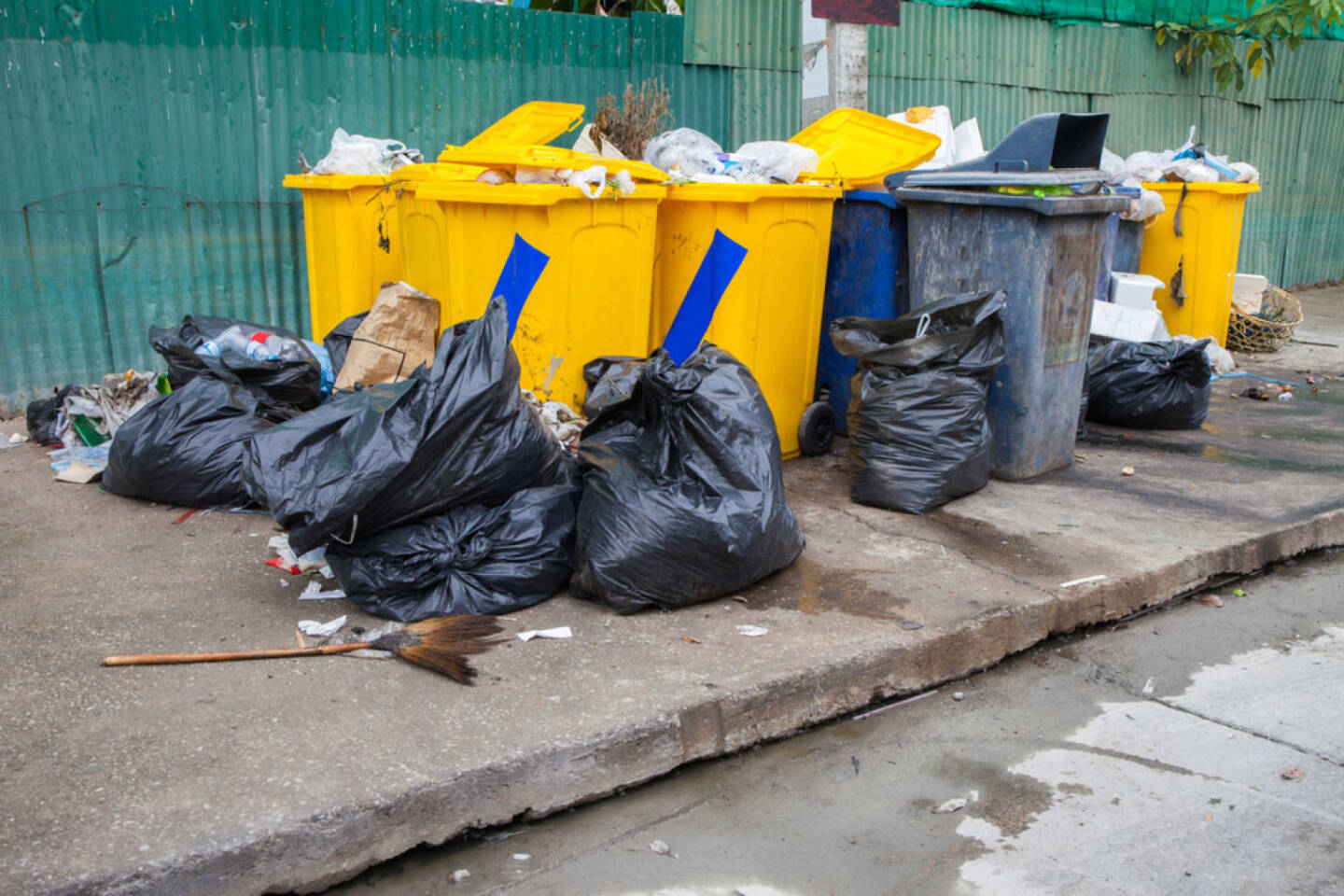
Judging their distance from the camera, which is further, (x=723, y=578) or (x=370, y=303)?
(x=370, y=303)

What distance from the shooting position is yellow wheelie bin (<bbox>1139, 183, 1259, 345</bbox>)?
7125 millimetres

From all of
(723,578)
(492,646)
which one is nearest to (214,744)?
(492,646)

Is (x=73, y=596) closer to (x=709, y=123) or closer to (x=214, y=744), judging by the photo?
(x=214, y=744)

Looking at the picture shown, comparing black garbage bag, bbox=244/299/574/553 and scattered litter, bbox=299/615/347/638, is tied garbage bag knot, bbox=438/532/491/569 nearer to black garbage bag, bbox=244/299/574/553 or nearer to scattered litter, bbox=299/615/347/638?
black garbage bag, bbox=244/299/574/553

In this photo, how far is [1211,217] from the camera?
712 centimetres

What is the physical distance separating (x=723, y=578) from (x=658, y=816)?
0.92m

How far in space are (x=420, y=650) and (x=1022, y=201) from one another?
289cm

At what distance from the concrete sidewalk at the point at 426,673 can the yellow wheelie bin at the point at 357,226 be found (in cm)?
149

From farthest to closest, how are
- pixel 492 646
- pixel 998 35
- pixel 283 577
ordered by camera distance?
pixel 998 35, pixel 283 577, pixel 492 646

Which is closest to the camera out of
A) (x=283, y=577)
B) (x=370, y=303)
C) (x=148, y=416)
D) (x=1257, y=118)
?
(x=283, y=577)

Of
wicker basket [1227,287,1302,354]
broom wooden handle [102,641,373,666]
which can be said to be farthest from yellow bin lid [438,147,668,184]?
wicker basket [1227,287,1302,354]

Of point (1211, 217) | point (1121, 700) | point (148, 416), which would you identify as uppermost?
point (1211, 217)

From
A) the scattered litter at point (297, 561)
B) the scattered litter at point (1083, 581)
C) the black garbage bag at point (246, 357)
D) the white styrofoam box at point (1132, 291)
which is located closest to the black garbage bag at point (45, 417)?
the black garbage bag at point (246, 357)

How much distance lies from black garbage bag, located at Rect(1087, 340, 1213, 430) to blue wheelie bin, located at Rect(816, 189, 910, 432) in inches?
49.8
